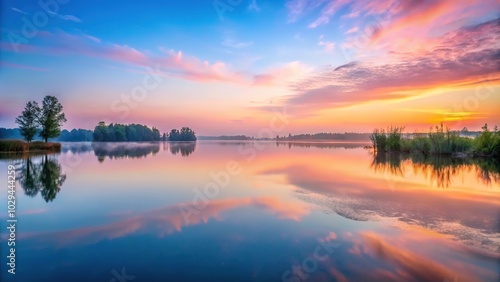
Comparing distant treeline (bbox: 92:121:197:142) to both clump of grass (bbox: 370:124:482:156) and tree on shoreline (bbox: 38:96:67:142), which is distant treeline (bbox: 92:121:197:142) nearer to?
tree on shoreline (bbox: 38:96:67:142)

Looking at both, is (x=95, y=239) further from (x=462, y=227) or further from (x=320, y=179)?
(x=320, y=179)

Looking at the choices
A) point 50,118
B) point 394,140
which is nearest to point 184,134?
point 50,118

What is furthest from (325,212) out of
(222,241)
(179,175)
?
(179,175)

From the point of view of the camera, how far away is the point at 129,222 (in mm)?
6016

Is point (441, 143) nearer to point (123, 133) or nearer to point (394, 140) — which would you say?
point (394, 140)

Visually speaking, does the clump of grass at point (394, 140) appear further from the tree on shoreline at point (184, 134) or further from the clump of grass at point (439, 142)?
the tree on shoreline at point (184, 134)

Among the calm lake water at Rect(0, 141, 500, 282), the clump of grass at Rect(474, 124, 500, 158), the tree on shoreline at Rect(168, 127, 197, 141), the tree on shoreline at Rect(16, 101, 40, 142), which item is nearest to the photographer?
the calm lake water at Rect(0, 141, 500, 282)

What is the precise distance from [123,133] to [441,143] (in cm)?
10557

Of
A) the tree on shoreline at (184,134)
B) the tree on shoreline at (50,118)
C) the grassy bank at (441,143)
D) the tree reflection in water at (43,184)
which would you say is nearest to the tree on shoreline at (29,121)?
the tree on shoreline at (50,118)

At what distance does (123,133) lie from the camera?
104875mm

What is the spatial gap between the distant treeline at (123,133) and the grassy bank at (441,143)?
309 feet

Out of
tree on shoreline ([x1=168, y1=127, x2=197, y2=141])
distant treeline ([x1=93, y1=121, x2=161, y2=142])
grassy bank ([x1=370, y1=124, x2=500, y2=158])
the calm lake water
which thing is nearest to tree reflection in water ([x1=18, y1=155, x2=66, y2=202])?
the calm lake water

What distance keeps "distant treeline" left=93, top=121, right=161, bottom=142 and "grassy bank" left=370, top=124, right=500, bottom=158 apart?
94.2m

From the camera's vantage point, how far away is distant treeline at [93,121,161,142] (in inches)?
3805
